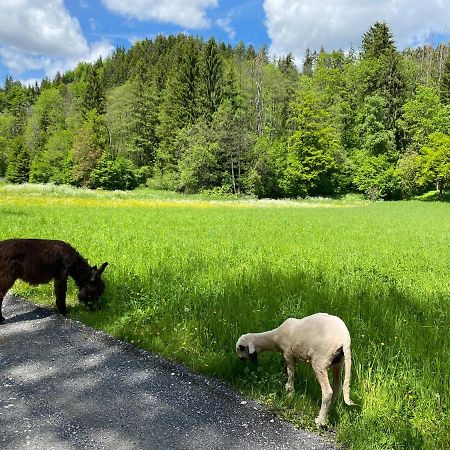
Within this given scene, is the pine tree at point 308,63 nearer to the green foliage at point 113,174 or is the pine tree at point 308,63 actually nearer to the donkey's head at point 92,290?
the green foliage at point 113,174

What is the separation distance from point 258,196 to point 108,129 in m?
39.2

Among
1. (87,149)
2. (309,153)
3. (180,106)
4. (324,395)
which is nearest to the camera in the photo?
(324,395)

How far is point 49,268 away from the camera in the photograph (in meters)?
7.36

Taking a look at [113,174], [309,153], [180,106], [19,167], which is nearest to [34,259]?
[309,153]

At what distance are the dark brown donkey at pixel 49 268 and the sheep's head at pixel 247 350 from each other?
11.2 feet

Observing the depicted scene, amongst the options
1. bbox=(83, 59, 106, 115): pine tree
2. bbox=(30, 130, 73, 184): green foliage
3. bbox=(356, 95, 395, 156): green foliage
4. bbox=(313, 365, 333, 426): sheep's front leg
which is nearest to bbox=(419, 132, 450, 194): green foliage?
bbox=(356, 95, 395, 156): green foliage

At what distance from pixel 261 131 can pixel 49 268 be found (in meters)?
76.8

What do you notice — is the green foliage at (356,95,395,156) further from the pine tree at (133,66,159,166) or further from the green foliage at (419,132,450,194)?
the pine tree at (133,66,159,166)

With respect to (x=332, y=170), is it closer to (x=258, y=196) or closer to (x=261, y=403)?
(x=258, y=196)

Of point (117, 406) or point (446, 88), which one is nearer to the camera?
point (117, 406)

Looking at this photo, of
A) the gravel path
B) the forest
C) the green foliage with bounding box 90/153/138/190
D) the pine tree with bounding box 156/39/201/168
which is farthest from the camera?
the pine tree with bounding box 156/39/201/168

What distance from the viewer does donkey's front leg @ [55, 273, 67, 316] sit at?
736 cm

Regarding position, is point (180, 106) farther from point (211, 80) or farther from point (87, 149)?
point (87, 149)

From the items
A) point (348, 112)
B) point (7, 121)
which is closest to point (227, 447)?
point (348, 112)
